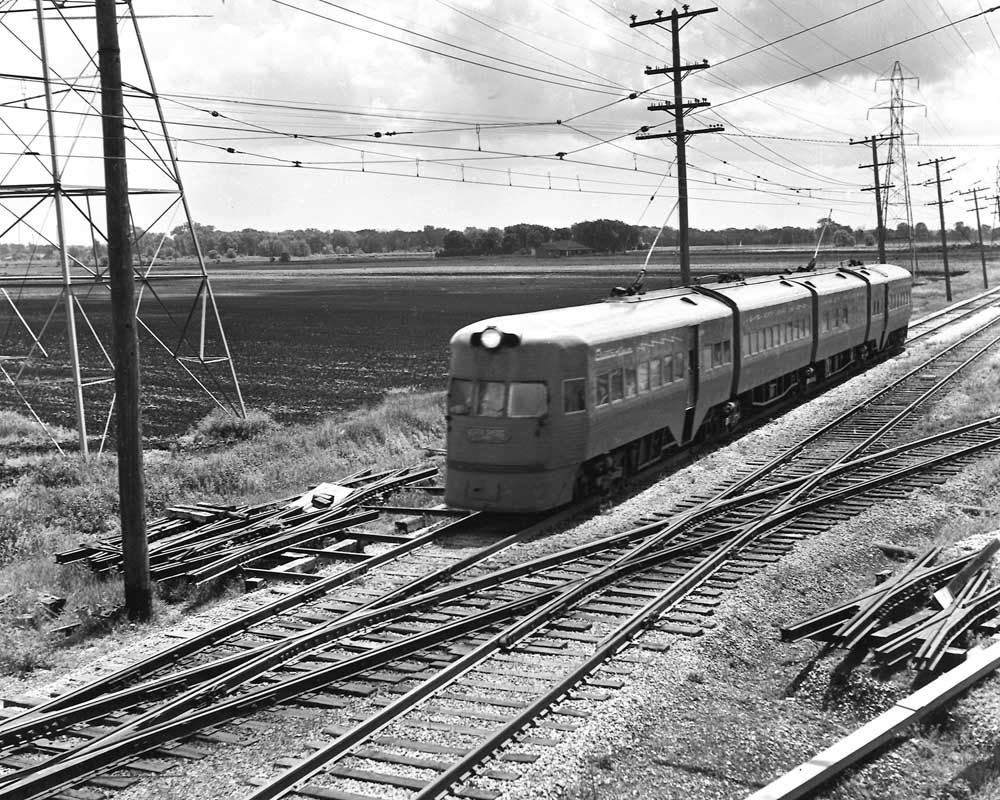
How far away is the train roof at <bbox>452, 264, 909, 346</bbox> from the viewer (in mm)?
15930

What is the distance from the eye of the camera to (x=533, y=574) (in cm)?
1317

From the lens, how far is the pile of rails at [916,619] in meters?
9.91

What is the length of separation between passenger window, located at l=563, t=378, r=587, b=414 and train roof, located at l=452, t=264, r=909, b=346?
1.89 feet

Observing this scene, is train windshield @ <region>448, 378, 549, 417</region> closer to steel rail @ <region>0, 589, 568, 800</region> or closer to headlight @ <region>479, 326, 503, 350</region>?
headlight @ <region>479, 326, 503, 350</region>

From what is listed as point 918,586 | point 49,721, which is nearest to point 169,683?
point 49,721

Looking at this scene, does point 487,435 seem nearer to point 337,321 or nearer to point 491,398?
point 491,398

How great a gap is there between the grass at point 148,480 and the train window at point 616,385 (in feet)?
18.6

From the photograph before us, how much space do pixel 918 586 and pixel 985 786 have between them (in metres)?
4.24

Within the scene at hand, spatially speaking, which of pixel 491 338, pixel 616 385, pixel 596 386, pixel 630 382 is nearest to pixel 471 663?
pixel 491 338

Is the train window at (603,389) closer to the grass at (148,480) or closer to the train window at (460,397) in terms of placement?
the train window at (460,397)

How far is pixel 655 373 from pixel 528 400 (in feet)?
13.0

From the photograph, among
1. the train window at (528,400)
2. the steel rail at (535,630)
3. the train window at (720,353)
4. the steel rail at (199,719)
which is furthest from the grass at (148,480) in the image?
the train window at (720,353)

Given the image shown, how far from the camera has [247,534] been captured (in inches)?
606

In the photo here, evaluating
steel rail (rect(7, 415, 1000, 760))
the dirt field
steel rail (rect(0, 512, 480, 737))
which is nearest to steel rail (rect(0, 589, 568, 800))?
steel rail (rect(7, 415, 1000, 760))
